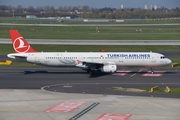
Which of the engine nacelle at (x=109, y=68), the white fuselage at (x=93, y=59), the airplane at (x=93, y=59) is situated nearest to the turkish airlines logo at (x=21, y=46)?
the airplane at (x=93, y=59)

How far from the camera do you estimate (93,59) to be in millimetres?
63312

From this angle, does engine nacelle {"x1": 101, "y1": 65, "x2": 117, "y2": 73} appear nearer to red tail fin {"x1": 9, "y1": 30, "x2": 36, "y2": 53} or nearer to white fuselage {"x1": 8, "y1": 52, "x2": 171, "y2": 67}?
white fuselage {"x1": 8, "y1": 52, "x2": 171, "y2": 67}

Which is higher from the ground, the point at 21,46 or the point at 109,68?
the point at 21,46

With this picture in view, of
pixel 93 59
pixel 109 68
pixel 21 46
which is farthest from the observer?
pixel 21 46

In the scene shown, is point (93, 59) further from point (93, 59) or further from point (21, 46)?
point (21, 46)

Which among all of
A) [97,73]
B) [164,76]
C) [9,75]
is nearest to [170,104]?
[164,76]

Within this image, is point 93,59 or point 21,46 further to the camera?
point 21,46

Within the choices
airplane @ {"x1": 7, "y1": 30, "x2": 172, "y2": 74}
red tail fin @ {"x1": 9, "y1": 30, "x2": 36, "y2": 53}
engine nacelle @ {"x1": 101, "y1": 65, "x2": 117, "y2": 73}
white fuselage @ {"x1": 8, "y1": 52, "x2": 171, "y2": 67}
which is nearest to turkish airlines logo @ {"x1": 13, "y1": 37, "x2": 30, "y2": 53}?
red tail fin @ {"x1": 9, "y1": 30, "x2": 36, "y2": 53}

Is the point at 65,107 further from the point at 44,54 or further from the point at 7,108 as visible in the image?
the point at 44,54

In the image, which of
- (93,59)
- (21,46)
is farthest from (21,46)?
(93,59)

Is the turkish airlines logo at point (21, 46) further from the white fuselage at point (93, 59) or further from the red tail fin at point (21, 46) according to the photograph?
the white fuselage at point (93, 59)

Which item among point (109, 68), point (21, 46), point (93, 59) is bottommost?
point (109, 68)

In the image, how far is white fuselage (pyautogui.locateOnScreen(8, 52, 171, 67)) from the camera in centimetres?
6291

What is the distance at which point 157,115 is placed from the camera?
118 ft
